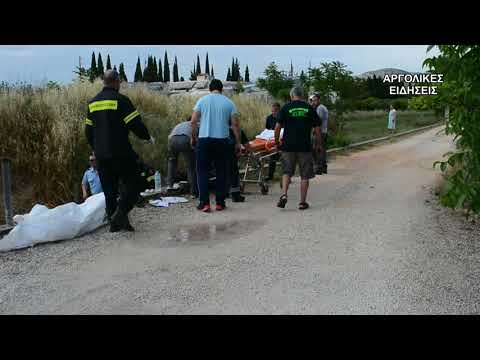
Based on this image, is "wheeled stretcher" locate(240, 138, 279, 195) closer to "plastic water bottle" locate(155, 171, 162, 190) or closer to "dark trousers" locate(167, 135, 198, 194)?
"dark trousers" locate(167, 135, 198, 194)

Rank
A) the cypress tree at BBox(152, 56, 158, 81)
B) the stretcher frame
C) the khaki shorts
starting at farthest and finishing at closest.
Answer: the cypress tree at BBox(152, 56, 158, 81) < the stretcher frame < the khaki shorts

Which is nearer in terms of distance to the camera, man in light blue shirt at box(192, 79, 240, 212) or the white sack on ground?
the white sack on ground

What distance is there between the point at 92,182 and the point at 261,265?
3655 millimetres

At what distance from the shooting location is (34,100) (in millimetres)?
9891

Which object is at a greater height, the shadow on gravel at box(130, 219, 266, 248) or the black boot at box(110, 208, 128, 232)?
the black boot at box(110, 208, 128, 232)

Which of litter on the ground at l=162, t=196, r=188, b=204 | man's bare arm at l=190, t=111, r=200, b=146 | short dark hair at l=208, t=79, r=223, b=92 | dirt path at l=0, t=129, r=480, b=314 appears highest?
short dark hair at l=208, t=79, r=223, b=92

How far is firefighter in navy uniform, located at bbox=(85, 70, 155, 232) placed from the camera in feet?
22.7

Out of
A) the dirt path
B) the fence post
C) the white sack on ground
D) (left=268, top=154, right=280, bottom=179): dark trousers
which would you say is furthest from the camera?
(left=268, top=154, right=280, bottom=179): dark trousers

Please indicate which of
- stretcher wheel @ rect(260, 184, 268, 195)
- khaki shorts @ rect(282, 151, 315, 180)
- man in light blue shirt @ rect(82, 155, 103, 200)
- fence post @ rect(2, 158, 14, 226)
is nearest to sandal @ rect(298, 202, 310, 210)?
khaki shorts @ rect(282, 151, 315, 180)

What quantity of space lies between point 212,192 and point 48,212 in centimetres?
397

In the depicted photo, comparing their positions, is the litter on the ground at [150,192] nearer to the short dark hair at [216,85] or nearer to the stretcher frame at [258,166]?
the stretcher frame at [258,166]

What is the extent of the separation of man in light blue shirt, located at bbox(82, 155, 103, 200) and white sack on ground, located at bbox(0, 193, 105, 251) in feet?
3.40
